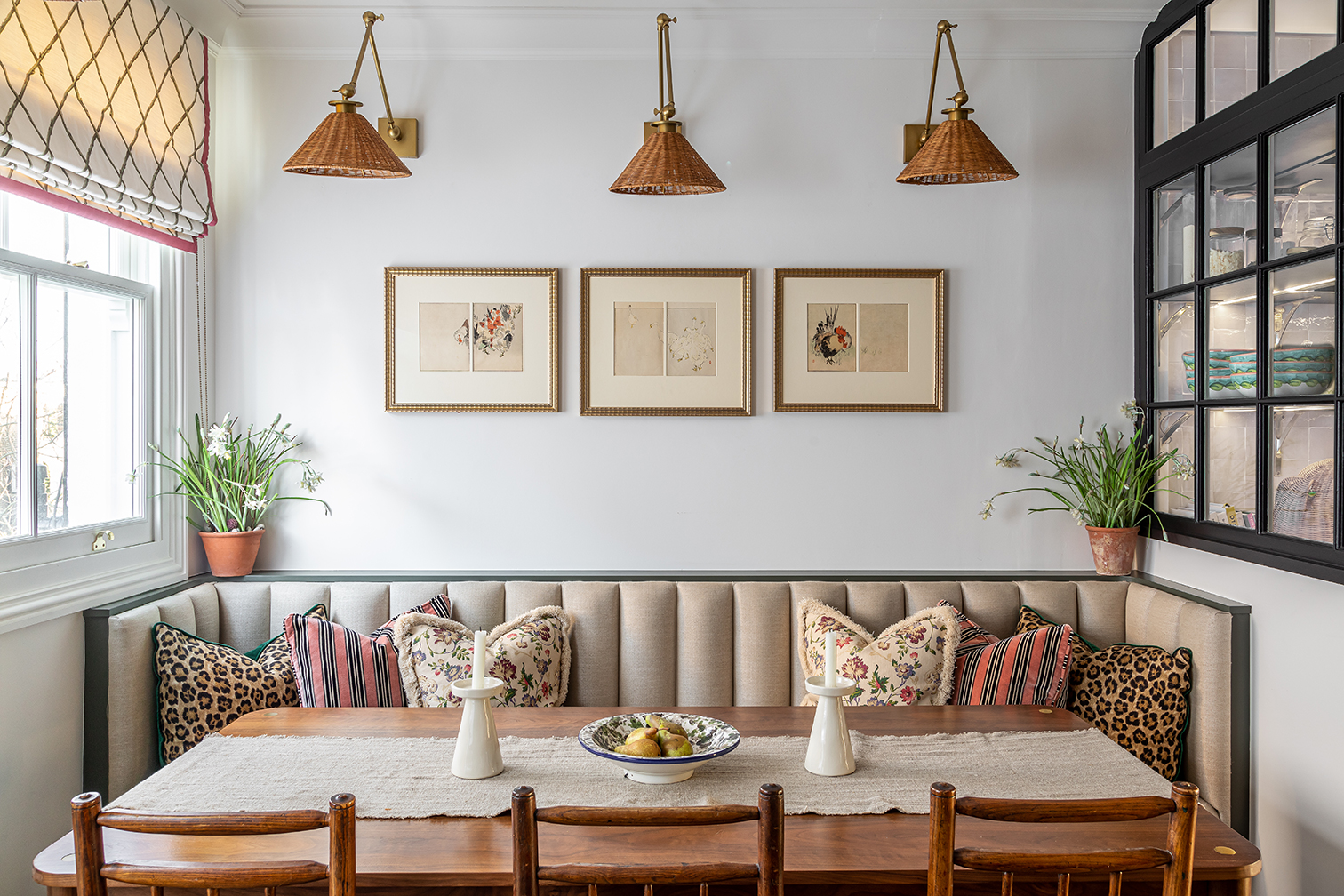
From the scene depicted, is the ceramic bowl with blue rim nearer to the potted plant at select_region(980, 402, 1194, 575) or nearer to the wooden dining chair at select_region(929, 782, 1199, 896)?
the wooden dining chair at select_region(929, 782, 1199, 896)

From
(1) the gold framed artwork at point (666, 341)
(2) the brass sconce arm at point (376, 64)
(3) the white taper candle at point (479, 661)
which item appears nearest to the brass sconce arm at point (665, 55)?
(1) the gold framed artwork at point (666, 341)

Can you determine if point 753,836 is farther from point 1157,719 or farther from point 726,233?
point 726,233

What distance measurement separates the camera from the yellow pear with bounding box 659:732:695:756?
64.7 inches

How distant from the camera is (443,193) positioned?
298 centimetres

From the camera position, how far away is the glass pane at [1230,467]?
8.06 feet

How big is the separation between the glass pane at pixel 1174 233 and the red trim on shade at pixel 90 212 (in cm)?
323

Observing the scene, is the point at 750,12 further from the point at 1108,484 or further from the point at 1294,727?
the point at 1294,727

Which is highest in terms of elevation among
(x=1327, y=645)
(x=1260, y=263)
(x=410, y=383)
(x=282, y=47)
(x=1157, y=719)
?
(x=282, y=47)

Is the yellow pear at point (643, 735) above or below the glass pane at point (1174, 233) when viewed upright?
below

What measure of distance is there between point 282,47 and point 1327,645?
11.7ft

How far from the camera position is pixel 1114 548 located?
2.88m

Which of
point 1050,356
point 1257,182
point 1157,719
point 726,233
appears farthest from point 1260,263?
point 726,233

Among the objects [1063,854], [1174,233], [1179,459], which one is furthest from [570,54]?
[1063,854]

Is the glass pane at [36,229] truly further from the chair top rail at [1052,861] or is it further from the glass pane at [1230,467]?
the glass pane at [1230,467]
